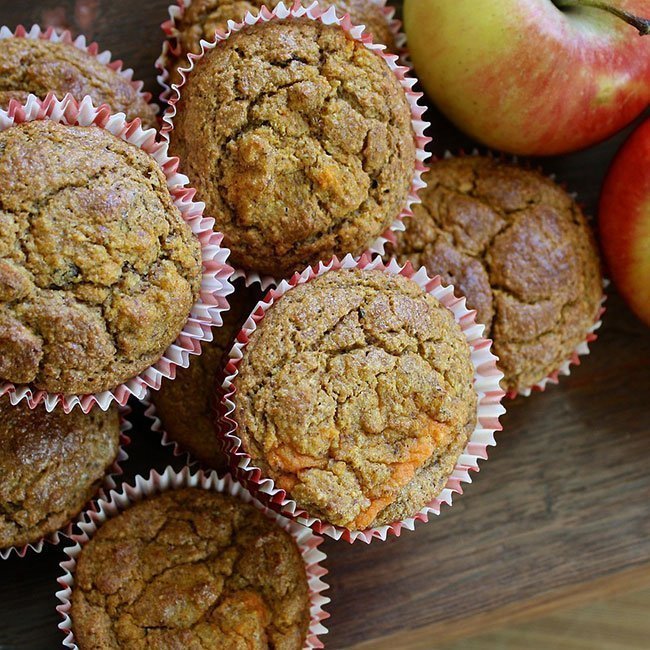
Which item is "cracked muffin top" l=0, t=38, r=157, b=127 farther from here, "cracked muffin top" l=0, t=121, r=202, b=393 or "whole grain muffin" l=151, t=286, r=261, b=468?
"whole grain muffin" l=151, t=286, r=261, b=468

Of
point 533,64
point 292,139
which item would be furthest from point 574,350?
point 292,139

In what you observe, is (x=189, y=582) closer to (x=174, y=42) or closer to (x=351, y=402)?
(x=351, y=402)

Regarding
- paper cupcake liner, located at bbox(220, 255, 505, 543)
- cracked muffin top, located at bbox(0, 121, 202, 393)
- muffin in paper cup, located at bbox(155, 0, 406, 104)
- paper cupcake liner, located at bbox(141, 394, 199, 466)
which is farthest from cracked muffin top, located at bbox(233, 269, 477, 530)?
muffin in paper cup, located at bbox(155, 0, 406, 104)

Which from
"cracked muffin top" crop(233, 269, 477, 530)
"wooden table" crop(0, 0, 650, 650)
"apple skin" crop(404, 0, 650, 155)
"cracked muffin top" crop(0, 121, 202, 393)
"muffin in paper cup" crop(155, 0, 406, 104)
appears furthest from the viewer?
"wooden table" crop(0, 0, 650, 650)

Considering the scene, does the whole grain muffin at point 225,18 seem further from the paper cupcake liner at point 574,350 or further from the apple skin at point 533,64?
the paper cupcake liner at point 574,350

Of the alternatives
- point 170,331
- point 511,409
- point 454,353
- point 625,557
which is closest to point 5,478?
point 170,331

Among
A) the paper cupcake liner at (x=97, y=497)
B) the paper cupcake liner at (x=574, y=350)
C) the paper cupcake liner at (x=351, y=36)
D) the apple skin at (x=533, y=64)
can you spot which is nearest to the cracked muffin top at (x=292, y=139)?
the paper cupcake liner at (x=351, y=36)

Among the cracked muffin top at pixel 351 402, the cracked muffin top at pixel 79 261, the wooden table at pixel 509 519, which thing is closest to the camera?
the cracked muffin top at pixel 79 261
